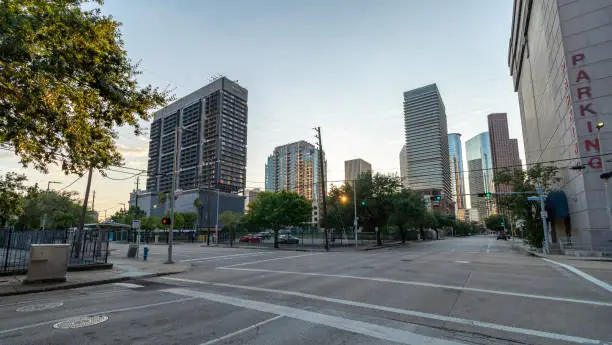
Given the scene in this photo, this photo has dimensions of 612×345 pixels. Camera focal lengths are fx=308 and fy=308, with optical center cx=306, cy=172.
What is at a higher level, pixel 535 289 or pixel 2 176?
pixel 2 176

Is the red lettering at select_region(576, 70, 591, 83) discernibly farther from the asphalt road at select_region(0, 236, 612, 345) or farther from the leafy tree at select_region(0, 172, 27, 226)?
the leafy tree at select_region(0, 172, 27, 226)

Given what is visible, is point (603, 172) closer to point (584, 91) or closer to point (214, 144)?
point (584, 91)

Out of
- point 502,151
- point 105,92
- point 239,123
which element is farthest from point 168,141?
point 502,151

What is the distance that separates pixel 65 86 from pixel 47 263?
7.21 metres

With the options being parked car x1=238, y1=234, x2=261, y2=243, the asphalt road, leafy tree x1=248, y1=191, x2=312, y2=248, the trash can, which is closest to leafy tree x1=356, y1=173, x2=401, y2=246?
leafy tree x1=248, y1=191, x2=312, y2=248

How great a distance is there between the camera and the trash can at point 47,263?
37.8ft

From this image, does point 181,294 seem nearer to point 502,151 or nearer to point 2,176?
point 2,176

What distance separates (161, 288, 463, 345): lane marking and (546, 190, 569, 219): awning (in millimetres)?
32311

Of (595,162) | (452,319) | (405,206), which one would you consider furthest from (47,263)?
(405,206)

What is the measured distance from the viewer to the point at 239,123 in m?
127

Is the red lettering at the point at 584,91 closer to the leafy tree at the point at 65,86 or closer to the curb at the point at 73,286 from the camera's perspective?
the leafy tree at the point at 65,86

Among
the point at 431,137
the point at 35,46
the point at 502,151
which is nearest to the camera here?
the point at 35,46

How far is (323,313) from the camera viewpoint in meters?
7.27

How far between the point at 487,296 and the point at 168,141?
98.3 m
